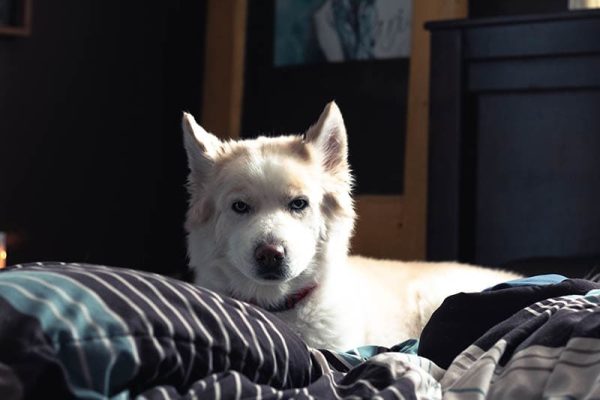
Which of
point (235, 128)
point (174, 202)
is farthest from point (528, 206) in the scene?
point (174, 202)

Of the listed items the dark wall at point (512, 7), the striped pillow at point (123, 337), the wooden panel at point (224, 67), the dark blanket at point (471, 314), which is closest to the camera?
the striped pillow at point (123, 337)

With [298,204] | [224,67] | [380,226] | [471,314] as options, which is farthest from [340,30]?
[471,314]

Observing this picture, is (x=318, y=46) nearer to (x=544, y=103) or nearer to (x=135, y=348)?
(x=544, y=103)

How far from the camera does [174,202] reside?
175 inches

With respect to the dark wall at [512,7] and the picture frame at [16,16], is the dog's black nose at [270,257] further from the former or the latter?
the picture frame at [16,16]

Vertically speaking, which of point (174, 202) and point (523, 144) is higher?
point (523, 144)

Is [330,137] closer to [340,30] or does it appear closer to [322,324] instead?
[322,324]

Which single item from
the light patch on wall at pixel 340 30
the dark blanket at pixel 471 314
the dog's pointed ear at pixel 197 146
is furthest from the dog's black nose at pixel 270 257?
the light patch on wall at pixel 340 30

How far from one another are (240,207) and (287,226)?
0.43 ft

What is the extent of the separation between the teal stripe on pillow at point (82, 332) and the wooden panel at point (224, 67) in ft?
11.2

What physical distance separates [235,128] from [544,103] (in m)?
1.65

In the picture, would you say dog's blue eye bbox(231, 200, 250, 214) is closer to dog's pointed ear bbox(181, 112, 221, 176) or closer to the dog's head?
the dog's head

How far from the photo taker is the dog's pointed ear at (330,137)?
6.83ft

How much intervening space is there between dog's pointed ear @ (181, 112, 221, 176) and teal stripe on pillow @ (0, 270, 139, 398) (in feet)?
3.86
